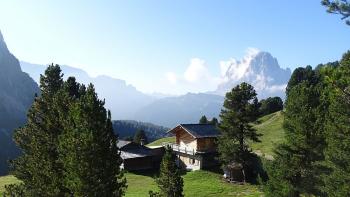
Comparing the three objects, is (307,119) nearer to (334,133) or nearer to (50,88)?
(334,133)

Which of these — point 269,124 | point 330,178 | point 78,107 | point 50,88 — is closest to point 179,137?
point 269,124

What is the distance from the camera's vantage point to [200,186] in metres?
62.9

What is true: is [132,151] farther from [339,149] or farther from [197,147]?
[339,149]

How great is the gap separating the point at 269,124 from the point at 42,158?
265 ft

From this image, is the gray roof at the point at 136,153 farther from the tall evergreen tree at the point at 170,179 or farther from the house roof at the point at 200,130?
the tall evergreen tree at the point at 170,179

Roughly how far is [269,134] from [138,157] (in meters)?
33.4

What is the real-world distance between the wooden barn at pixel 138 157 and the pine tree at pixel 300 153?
1669 inches

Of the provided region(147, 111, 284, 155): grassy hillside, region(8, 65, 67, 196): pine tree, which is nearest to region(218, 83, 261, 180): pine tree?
region(147, 111, 284, 155): grassy hillside

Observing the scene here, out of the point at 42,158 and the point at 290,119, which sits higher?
the point at 290,119

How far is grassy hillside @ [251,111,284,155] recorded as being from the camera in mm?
83456

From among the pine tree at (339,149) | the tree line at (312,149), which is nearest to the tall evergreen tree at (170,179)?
the tree line at (312,149)

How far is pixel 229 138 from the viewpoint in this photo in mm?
63719

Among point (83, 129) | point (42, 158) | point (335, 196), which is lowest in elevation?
point (335, 196)

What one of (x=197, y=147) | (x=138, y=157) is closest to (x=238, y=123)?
(x=197, y=147)
